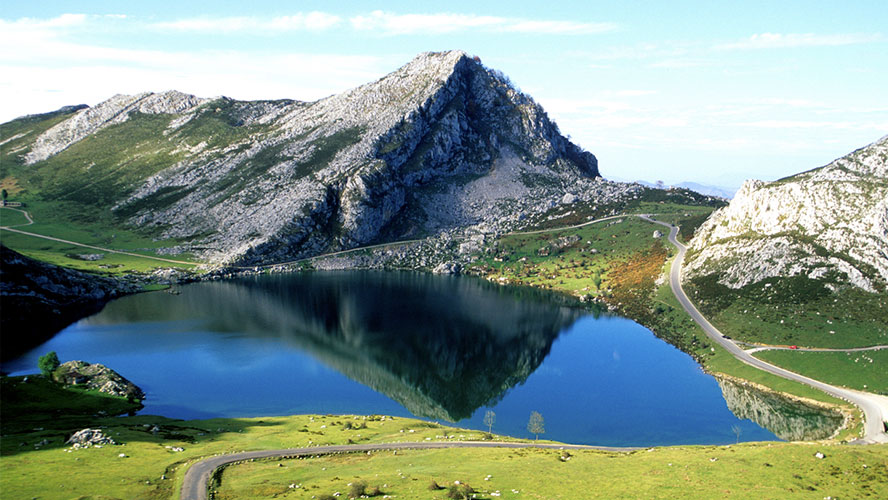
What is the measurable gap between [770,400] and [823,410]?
7.80 meters

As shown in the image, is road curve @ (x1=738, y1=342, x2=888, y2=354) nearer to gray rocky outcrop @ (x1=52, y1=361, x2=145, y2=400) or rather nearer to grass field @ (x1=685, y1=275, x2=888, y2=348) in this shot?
grass field @ (x1=685, y1=275, x2=888, y2=348)

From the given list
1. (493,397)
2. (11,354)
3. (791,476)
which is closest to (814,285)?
(493,397)

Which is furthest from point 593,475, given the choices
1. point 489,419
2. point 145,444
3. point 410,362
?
point 410,362

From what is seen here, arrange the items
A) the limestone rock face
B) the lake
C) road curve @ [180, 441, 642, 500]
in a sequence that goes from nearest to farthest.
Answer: road curve @ [180, 441, 642, 500]
the lake
the limestone rock face

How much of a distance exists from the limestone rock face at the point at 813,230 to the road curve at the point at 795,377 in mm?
10362

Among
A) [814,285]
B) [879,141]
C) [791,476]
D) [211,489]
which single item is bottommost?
[211,489]

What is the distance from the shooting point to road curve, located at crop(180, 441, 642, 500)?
1895 inches

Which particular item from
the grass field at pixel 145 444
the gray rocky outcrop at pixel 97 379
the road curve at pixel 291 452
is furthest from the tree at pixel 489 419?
the gray rocky outcrop at pixel 97 379

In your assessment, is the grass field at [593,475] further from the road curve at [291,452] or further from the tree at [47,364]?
the tree at [47,364]

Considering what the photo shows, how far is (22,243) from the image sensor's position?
19588 cm

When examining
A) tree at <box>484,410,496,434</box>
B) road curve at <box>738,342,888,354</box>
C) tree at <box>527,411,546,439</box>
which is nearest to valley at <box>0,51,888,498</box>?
road curve at <box>738,342,888,354</box>

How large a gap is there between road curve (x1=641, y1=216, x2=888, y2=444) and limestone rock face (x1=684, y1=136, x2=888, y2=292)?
34.0 ft

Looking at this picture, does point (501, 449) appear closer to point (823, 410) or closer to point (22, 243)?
point (823, 410)

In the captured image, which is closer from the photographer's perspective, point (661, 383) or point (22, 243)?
point (661, 383)
